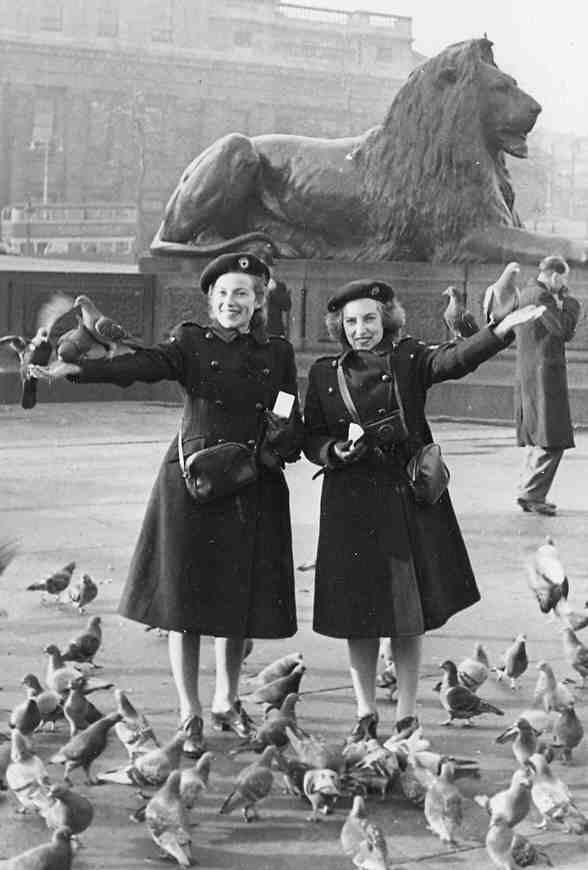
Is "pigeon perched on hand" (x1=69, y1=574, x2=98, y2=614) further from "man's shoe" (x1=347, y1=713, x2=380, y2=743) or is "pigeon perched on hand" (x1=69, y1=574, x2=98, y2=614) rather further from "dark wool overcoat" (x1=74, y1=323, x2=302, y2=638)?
"man's shoe" (x1=347, y1=713, x2=380, y2=743)

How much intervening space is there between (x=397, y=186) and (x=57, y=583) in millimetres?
9519

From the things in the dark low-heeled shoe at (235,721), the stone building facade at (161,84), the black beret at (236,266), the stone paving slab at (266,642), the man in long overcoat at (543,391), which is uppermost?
the stone building facade at (161,84)

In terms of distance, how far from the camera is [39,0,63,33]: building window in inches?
3369

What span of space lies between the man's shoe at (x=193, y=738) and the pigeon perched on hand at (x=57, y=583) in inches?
88.6

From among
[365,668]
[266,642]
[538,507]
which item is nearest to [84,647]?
[266,642]

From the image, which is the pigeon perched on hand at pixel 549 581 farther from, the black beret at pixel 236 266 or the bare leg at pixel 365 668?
the black beret at pixel 236 266

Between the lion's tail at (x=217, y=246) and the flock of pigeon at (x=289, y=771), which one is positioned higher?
the lion's tail at (x=217, y=246)

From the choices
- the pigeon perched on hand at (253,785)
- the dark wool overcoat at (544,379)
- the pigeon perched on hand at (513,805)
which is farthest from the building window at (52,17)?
the pigeon perched on hand at (513,805)

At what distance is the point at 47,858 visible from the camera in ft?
13.1

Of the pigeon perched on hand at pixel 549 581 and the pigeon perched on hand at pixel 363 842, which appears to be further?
the pigeon perched on hand at pixel 549 581

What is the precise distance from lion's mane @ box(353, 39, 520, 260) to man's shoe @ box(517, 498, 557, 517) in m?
6.29

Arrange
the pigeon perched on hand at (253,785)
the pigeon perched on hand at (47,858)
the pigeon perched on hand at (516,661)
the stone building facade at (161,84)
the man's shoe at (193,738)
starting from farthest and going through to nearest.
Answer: the stone building facade at (161,84), the pigeon perched on hand at (516,661), the man's shoe at (193,738), the pigeon perched on hand at (253,785), the pigeon perched on hand at (47,858)

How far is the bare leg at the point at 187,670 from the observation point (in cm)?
553

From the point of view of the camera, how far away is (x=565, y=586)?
6.77 m
